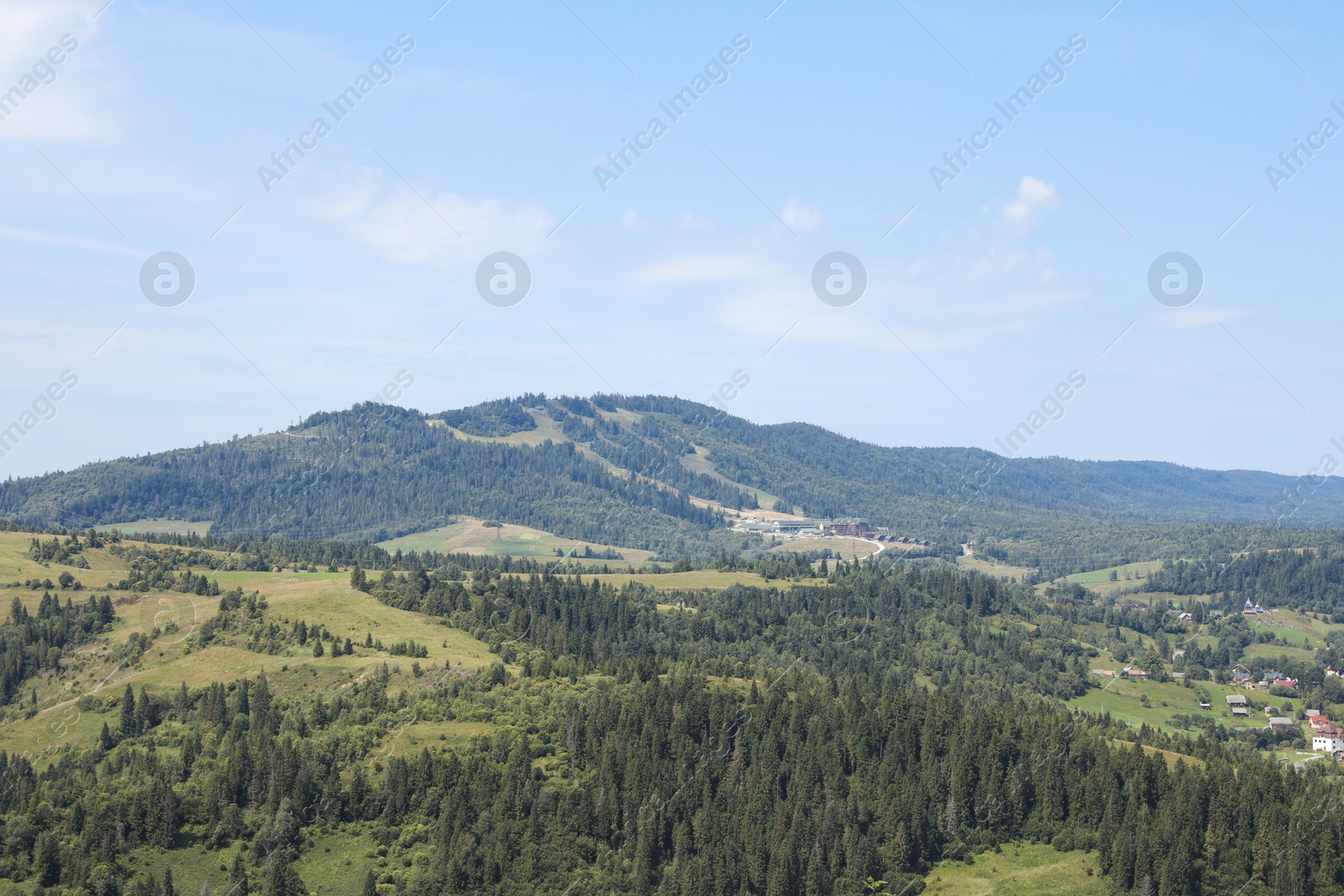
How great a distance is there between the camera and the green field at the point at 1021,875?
450 feet

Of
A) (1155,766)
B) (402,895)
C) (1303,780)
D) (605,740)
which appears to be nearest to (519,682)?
(605,740)

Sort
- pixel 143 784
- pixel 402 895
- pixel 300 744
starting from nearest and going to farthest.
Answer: pixel 402 895 → pixel 143 784 → pixel 300 744

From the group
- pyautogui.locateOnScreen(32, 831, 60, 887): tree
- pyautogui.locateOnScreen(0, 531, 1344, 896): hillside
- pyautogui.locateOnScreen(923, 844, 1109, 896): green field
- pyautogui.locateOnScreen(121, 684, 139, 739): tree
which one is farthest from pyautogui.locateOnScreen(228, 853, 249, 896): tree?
pyautogui.locateOnScreen(923, 844, 1109, 896): green field

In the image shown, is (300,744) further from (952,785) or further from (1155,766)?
(1155,766)

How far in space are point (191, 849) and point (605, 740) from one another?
54.0 m

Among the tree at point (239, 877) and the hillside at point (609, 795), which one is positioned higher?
the hillside at point (609, 795)

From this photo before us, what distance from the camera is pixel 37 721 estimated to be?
7333 inches

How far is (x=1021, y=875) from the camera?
463ft

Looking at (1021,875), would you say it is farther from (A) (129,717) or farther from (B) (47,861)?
(A) (129,717)

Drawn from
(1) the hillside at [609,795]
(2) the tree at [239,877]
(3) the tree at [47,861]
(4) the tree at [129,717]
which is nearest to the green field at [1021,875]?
(1) the hillside at [609,795]

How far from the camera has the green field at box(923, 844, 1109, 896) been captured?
450 ft

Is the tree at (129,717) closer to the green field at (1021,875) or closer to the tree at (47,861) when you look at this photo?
the tree at (47,861)

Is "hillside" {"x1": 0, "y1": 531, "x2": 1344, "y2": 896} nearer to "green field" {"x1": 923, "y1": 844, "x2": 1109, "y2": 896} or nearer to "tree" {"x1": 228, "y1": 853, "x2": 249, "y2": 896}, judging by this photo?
"tree" {"x1": 228, "y1": 853, "x2": 249, "y2": 896}

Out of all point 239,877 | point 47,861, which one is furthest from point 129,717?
point 239,877
